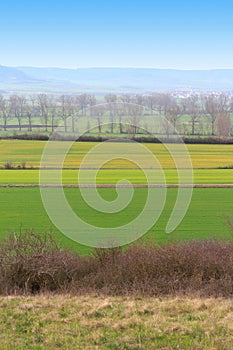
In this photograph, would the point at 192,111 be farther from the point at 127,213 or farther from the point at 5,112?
the point at 127,213

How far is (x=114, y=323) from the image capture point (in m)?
9.33

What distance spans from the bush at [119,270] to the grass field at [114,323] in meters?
1.31

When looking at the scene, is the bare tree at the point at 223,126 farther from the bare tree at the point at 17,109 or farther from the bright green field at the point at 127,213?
the bright green field at the point at 127,213

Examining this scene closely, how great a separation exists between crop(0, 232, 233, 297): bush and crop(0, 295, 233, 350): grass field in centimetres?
131

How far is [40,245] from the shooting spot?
46.9 ft

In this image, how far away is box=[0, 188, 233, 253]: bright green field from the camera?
75.2ft

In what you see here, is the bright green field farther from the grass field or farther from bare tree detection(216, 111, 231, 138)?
bare tree detection(216, 111, 231, 138)

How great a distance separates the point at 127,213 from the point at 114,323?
1801cm

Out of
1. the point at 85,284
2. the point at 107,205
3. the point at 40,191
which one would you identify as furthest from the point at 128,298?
the point at 40,191

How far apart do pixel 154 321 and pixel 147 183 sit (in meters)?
28.5

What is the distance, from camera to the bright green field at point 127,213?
22922 mm

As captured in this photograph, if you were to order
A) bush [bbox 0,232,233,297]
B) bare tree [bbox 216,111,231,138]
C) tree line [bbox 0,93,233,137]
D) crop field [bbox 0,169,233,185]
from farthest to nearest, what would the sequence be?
bare tree [bbox 216,111,231,138] → tree line [bbox 0,93,233,137] → crop field [bbox 0,169,233,185] → bush [bbox 0,232,233,297]

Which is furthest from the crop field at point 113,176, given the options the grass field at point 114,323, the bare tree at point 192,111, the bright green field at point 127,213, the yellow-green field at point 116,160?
the grass field at point 114,323

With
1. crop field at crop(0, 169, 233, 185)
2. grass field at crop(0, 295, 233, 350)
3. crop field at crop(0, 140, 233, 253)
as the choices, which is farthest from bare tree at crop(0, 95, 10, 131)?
grass field at crop(0, 295, 233, 350)
